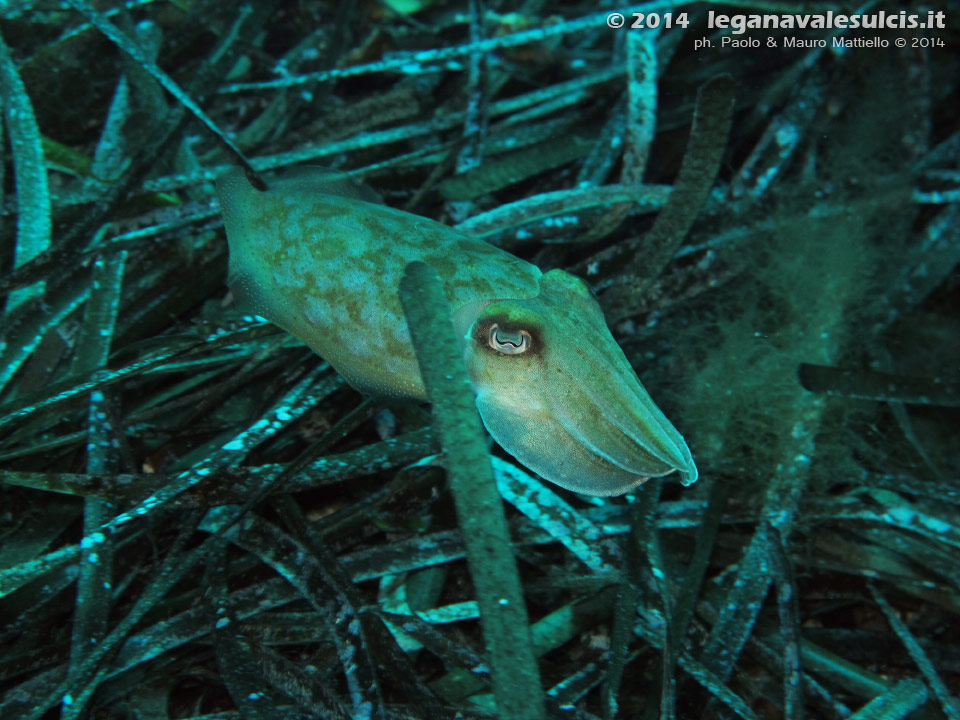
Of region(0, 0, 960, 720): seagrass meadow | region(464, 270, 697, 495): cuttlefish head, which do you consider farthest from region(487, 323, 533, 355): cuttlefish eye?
region(0, 0, 960, 720): seagrass meadow

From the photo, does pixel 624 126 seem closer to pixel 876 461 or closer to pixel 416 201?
pixel 416 201

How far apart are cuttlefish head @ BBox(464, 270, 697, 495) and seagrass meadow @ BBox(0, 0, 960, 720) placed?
0.08m

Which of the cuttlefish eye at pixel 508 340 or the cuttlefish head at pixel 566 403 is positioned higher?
the cuttlefish eye at pixel 508 340

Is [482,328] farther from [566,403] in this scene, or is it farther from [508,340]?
[566,403]

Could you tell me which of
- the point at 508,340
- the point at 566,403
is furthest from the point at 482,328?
the point at 566,403

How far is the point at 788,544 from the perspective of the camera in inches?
83.0

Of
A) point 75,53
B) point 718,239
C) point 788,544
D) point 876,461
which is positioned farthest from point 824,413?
point 75,53

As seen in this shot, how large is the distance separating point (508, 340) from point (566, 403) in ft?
0.71

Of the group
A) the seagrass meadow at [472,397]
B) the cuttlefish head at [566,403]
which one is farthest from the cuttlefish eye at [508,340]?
the seagrass meadow at [472,397]

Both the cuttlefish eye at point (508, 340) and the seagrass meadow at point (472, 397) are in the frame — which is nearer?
the cuttlefish eye at point (508, 340)

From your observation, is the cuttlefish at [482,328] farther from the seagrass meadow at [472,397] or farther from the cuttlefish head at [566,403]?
the seagrass meadow at [472,397]

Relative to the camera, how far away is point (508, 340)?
1510 millimetres

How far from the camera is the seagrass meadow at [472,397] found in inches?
71.4

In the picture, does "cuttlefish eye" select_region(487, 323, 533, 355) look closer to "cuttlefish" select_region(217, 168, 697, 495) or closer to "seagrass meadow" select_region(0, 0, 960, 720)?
"cuttlefish" select_region(217, 168, 697, 495)
